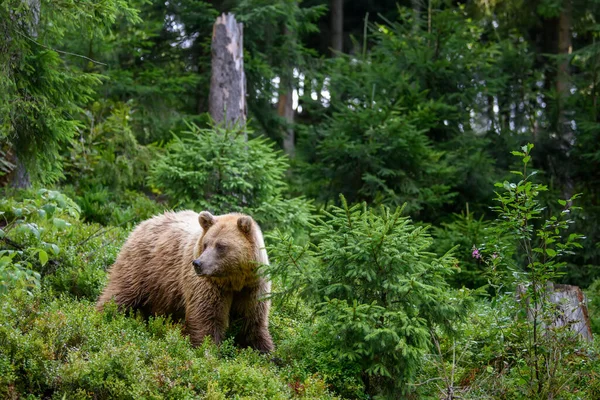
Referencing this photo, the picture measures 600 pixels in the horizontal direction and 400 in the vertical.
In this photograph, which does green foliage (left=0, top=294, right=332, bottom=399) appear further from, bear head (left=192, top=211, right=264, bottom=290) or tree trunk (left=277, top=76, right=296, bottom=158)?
tree trunk (left=277, top=76, right=296, bottom=158)

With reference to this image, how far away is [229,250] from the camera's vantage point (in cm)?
687

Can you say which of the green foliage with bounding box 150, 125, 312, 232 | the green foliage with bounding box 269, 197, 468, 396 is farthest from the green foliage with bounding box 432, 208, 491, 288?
the green foliage with bounding box 269, 197, 468, 396

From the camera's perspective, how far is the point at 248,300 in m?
7.18

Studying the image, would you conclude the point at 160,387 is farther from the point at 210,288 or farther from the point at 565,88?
the point at 565,88

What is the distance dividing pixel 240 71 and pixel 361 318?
344 inches

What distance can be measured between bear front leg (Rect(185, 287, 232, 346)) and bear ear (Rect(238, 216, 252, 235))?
661 mm

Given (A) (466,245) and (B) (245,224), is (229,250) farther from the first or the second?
(A) (466,245)


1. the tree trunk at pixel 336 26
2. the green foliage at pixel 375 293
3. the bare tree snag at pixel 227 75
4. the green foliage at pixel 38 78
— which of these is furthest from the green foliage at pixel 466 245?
the tree trunk at pixel 336 26

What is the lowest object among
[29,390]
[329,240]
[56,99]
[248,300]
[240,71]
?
[29,390]

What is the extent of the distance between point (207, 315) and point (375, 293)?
5.67 feet

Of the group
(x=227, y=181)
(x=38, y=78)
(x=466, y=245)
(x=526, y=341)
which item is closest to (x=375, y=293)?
(x=526, y=341)

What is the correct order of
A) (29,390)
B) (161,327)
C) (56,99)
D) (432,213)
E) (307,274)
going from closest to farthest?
(29,390)
(307,274)
(161,327)
(56,99)
(432,213)

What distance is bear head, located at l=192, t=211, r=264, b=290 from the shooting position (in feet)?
22.2

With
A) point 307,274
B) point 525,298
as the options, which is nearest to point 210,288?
point 307,274
